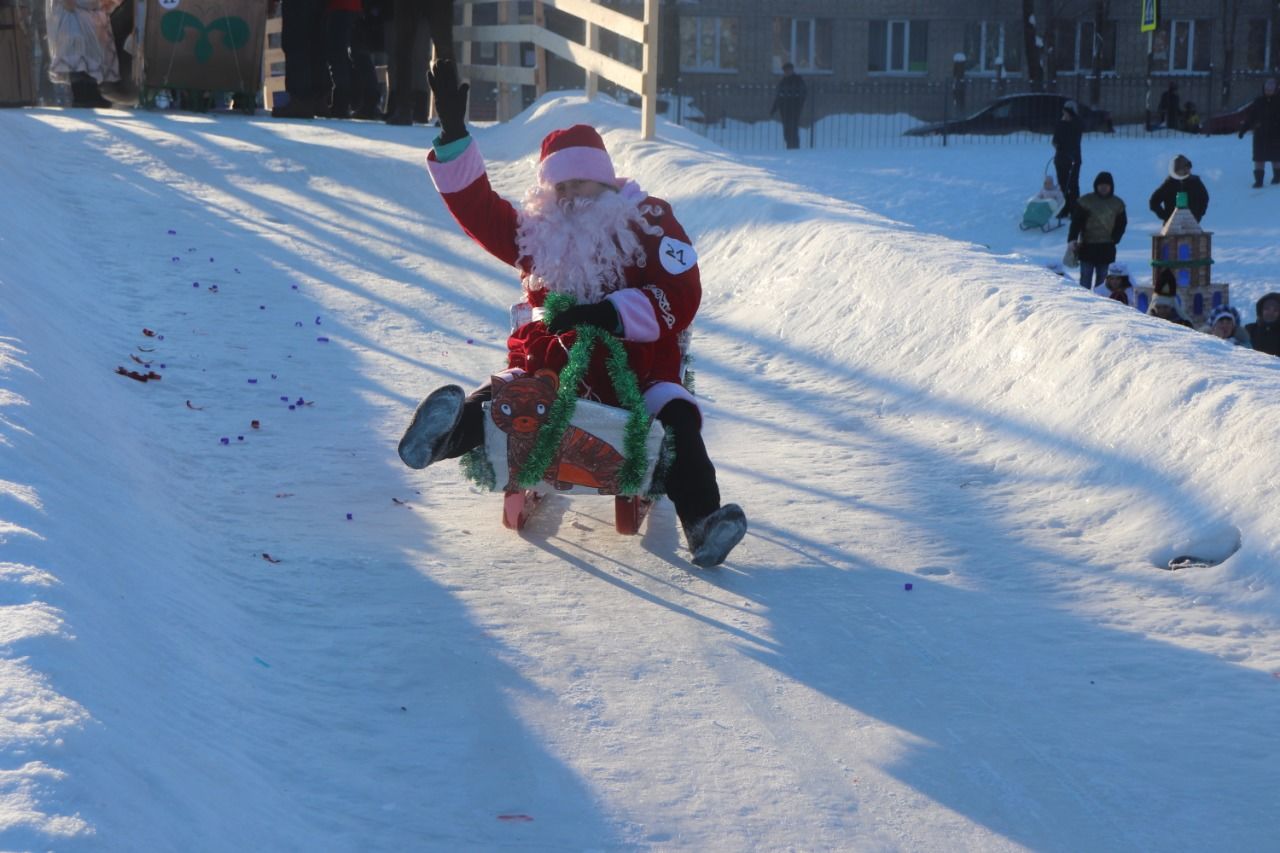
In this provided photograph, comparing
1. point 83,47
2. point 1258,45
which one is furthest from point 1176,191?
point 1258,45

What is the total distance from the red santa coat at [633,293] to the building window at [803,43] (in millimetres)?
36128

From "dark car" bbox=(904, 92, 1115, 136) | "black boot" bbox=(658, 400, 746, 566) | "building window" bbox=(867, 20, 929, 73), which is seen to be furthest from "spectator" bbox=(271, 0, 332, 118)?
"building window" bbox=(867, 20, 929, 73)

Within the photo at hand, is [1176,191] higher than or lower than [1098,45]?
lower

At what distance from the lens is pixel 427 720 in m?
3.60

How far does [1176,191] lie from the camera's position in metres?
14.2

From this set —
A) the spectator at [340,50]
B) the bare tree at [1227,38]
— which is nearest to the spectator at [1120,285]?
the spectator at [340,50]

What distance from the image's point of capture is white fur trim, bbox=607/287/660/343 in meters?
4.87

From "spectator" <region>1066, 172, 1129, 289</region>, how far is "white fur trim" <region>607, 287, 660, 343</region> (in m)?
9.18

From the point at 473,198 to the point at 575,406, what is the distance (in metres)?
0.83

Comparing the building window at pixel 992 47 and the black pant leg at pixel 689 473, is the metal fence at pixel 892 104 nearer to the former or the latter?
the building window at pixel 992 47

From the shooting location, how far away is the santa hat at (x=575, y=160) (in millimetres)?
4996

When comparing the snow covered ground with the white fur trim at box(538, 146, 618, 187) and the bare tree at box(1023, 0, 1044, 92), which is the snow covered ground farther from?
the bare tree at box(1023, 0, 1044, 92)

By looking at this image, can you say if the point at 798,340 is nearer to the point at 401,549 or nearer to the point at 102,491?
the point at 401,549

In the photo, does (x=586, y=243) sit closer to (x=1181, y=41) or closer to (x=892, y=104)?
(x=892, y=104)
